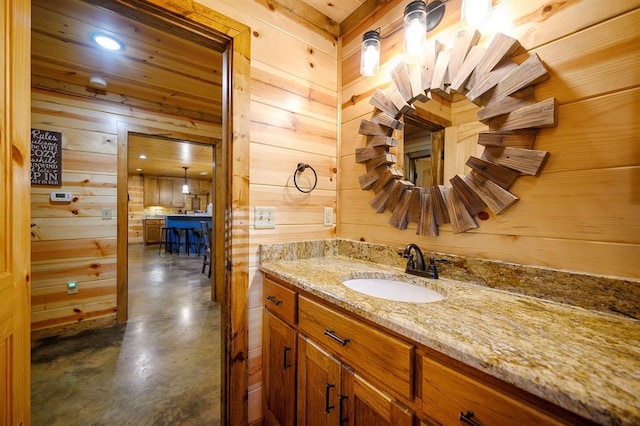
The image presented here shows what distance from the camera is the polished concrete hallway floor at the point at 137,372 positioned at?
58.4 inches

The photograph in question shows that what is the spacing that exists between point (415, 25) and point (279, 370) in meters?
1.71

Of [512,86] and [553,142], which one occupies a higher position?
[512,86]

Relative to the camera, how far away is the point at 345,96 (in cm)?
165

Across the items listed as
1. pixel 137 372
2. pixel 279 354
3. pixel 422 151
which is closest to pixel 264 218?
pixel 279 354

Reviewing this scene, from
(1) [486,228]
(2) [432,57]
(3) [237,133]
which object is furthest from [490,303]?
(3) [237,133]

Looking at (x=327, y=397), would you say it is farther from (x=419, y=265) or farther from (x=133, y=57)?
(x=133, y=57)

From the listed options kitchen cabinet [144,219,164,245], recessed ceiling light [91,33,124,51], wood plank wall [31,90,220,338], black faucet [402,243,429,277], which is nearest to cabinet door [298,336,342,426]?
black faucet [402,243,429,277]

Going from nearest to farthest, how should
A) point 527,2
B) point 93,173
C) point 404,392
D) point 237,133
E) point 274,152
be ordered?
point 404,392 < point 527,2 < point 237,133 < point 274,152 < point 93,173

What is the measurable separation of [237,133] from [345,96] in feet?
Answer: 2.53

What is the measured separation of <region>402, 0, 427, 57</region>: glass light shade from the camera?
1.12 meters

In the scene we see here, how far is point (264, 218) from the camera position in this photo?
4.55ft

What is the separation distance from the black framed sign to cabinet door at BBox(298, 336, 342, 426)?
2.78m

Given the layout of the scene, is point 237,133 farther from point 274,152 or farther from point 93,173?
point 93,173

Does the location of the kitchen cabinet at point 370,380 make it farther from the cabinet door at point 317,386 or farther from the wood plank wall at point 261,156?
the wood plank wall at point 261,156
